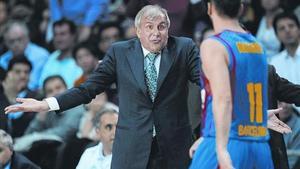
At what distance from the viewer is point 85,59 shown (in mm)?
11898

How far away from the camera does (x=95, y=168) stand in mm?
8695

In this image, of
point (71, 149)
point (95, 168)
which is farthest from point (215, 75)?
point (71, 149)

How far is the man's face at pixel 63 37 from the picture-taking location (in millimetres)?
12719

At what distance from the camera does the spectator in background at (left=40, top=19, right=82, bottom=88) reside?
12.2 metres

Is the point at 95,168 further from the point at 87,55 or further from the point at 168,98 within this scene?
the point at 87,55

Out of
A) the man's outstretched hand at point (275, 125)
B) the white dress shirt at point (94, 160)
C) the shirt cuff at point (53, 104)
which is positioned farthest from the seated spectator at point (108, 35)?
the man's outstretched hand at point (275, 125)

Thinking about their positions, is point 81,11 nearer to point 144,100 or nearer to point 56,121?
point 56,121

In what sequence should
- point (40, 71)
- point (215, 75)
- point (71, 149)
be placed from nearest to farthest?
point (215, 75), point (71, 149), point (40, 71)

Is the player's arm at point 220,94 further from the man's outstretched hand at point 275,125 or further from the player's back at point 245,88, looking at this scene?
the man's outstretched hand at point 275,125

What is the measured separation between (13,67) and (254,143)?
679 centimetres

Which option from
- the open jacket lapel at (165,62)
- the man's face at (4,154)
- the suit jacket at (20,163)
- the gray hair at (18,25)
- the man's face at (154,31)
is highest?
the man's face at (154,31)

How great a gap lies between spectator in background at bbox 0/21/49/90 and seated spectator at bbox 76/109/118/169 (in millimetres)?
3838

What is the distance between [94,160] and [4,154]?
803mm

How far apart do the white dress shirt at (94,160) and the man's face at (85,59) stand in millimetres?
2921
